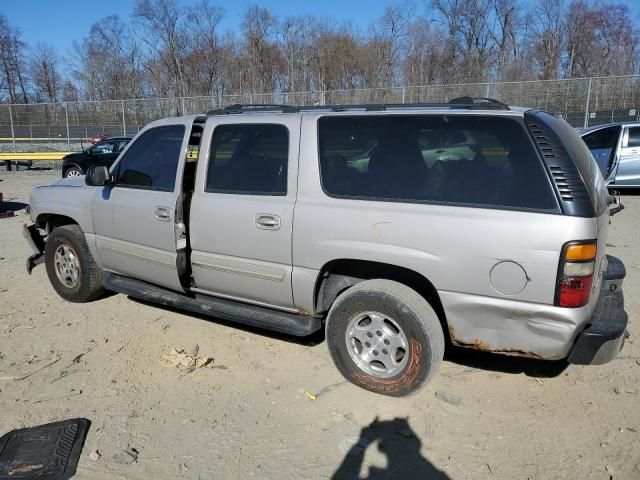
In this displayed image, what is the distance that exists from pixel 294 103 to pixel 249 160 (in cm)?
1842

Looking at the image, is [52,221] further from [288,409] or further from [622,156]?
[622,156]

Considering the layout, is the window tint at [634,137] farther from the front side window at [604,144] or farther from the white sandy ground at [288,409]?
the white sandy ground at [288,409]

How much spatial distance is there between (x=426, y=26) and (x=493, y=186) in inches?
1858

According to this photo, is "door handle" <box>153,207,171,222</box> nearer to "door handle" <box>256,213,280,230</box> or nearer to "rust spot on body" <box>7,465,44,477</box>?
"door handle" <box>256,213,280,230</box>

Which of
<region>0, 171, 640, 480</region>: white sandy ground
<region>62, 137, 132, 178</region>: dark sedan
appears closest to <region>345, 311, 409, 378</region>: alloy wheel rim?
<region>0, 171, 640, 480</region>: white sandy ground

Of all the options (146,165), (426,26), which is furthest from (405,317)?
(426,26)

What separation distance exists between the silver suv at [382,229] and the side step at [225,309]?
0.01 metres

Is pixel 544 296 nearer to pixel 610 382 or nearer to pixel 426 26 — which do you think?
pixel 610 382

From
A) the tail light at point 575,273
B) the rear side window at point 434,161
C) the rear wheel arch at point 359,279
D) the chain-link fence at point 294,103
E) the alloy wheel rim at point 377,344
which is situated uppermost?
the chain-link fence at point 294,103

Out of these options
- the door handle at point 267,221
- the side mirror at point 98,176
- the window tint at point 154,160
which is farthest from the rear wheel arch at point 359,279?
the side mirror at point 98,176

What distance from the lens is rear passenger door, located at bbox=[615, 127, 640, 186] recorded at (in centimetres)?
1191

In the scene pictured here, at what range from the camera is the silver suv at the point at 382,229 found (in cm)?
304

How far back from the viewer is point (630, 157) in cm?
1193

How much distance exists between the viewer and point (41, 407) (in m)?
3.56
